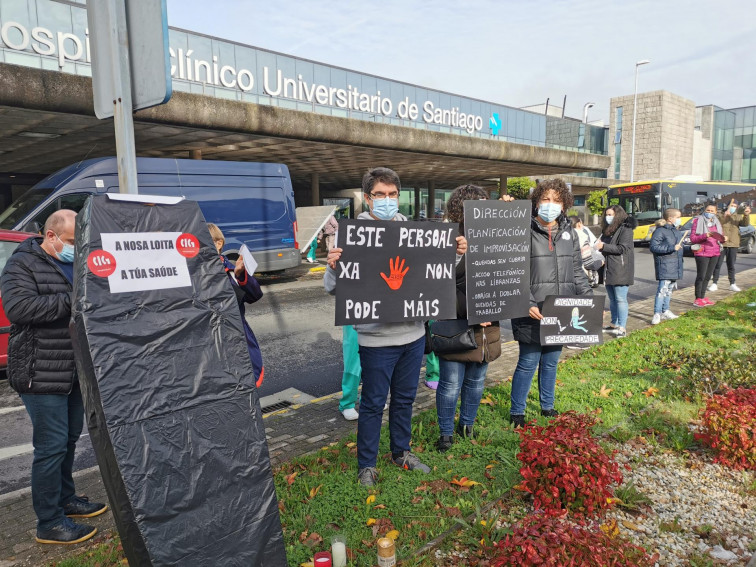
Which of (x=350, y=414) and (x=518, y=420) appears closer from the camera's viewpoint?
(x=518, y=420)

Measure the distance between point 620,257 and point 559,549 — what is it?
641 cm

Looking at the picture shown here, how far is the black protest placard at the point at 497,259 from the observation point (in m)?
3.97

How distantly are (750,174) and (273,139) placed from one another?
70.3m

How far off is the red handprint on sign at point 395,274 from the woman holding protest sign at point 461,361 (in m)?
0.65

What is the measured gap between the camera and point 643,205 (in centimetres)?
2752

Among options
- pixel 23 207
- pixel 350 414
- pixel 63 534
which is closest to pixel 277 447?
pixel 350 414

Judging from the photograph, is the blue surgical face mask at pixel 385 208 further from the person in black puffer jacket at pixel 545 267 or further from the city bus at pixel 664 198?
the city bus at pixel 664 198

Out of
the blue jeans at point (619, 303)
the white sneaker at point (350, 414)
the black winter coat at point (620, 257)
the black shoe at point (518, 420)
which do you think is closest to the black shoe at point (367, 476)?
the white sneaker at point (350, 414)

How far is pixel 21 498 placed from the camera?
147 inches

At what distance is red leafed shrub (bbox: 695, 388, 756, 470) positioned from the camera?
3717 mm

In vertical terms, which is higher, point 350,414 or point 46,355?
point 46,355

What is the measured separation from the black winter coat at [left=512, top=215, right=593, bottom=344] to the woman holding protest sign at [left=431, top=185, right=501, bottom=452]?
427mm

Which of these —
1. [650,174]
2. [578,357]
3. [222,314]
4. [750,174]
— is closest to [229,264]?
[222,314]

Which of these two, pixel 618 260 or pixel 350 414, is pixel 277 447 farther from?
pixel 618 260
